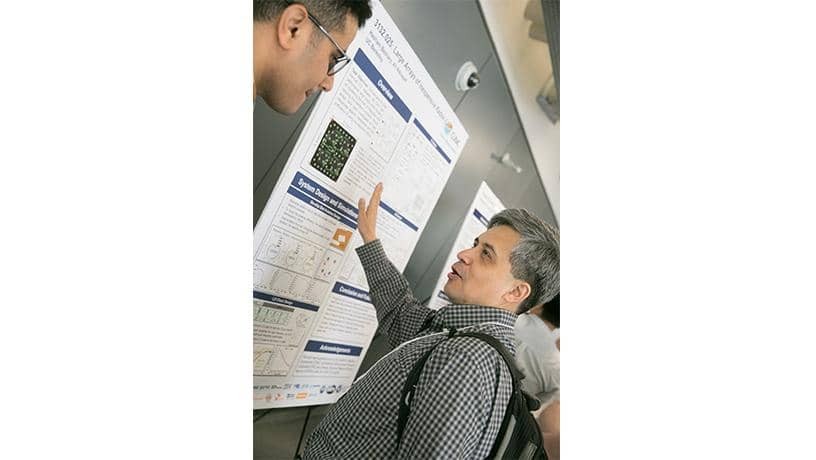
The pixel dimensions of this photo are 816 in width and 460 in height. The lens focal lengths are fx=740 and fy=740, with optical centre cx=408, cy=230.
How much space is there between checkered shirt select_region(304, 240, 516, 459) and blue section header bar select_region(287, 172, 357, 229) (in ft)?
0.26

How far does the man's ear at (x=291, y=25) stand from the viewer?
129 cm

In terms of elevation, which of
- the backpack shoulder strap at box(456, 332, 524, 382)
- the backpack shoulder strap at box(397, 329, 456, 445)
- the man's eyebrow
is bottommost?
the backpack shoulder strap at box(397, 329, 456, 445)

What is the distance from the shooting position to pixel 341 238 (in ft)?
4.84

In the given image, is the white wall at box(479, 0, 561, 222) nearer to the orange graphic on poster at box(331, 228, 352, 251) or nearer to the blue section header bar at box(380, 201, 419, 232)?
the blue section header bar at box(380, 201, 419, 232)

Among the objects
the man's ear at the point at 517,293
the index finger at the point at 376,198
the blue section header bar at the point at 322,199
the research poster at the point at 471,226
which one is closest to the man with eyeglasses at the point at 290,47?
the blue section header bar at the point at 322,199

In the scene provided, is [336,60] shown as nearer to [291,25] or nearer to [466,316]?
[291,25]

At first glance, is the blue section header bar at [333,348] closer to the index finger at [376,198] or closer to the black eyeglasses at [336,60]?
the index finger at [376,198]

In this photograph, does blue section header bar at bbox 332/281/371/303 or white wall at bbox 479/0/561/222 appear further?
white wall at bbox 479/0/561/222

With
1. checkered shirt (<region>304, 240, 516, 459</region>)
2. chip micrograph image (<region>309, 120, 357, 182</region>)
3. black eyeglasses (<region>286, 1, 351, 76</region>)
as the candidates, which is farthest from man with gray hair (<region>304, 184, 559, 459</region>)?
black eyeglasses (<region>286, 1, 351, 76</region>)

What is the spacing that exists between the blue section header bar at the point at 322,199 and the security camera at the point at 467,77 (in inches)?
17.1

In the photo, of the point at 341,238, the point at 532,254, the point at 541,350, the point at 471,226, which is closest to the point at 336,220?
the point at 341,238

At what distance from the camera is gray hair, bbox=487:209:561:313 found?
5.45 ft
